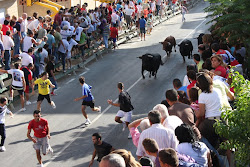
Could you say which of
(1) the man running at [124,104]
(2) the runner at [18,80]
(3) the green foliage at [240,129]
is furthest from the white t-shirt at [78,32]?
(3) the green foliage at [240,129]

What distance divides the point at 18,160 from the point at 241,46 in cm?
980

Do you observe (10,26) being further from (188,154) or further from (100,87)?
(188,154)

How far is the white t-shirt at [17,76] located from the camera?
1524 centimetres

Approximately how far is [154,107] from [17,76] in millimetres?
7558

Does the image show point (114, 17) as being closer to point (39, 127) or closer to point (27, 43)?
point (27, 43)

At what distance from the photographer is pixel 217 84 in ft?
33.0

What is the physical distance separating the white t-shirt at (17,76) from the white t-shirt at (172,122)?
7.88 meters

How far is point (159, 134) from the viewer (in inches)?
321

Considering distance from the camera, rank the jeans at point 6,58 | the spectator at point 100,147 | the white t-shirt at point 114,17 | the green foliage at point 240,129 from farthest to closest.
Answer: the white t-shirt at point 114,17
the jeans at point 6,58
the spectator at point 100,147
the green foliage at point 240,129

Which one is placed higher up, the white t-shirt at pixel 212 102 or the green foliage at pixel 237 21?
the green foliage at pixel 237 21

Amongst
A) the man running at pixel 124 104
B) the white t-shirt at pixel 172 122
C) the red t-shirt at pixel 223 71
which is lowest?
the man running at pixel 124 104

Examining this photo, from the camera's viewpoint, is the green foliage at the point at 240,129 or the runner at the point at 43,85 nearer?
the green foliage at the point at 240,129

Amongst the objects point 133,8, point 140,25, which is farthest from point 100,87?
point 133,8

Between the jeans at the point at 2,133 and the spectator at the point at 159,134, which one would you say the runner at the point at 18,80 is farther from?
the spectator at the point at 159,134
